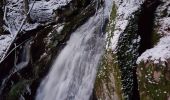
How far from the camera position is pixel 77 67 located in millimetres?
9203

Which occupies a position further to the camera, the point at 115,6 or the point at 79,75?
the point at 79,75

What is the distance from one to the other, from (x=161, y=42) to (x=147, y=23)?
920 mm

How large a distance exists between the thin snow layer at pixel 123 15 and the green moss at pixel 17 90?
3.96 m

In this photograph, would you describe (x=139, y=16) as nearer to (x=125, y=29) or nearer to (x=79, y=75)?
(x=125, y=29)

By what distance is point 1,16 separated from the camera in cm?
1359

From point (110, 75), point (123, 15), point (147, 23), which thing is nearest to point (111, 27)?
point (123, 15)

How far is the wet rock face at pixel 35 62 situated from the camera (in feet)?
33.2

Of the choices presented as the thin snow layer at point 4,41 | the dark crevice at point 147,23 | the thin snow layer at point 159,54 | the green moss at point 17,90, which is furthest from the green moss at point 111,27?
the thin snow layer at point 4,41

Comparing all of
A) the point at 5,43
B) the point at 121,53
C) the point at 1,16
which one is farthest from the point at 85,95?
the point at 1,16

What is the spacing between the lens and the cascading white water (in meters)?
8.77

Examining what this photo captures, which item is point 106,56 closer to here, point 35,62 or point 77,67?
point 77,67

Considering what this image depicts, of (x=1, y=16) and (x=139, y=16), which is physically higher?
(x=139, y=16)

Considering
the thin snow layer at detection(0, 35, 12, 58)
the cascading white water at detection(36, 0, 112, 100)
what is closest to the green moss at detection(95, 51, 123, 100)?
the cascading white water at detection(36, 0, 112, 100)

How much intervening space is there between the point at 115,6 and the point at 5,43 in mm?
5838
